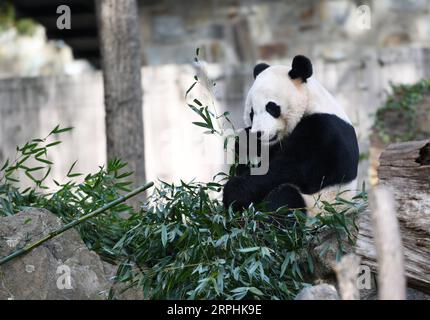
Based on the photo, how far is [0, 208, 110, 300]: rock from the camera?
13.6 ft

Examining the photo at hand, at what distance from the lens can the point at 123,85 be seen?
6.67m

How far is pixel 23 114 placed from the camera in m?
9.00

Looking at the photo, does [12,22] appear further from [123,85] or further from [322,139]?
[322,139]

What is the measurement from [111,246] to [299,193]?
118cm

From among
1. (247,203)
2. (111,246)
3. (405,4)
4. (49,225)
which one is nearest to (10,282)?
(49,225)

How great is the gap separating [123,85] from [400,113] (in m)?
3.01

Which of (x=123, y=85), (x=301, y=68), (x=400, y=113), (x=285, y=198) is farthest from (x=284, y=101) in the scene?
(x=400, y=113)

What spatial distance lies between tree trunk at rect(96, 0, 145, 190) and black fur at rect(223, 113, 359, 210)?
6.33 ft

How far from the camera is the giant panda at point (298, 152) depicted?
4.85m

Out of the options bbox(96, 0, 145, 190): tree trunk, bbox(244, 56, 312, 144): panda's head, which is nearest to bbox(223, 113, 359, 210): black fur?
bbox(244, 56, 312, 144): panda's head

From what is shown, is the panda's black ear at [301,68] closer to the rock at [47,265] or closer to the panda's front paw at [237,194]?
the panda's front paw at [237,194]

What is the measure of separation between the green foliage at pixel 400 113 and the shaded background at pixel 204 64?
0.47 feet

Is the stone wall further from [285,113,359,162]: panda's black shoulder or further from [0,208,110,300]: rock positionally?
[0,208,110,300]: rock

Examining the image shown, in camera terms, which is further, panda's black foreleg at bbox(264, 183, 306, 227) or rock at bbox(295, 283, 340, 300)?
panda's black foreleg at bbox(264, 183, 306, 227)
